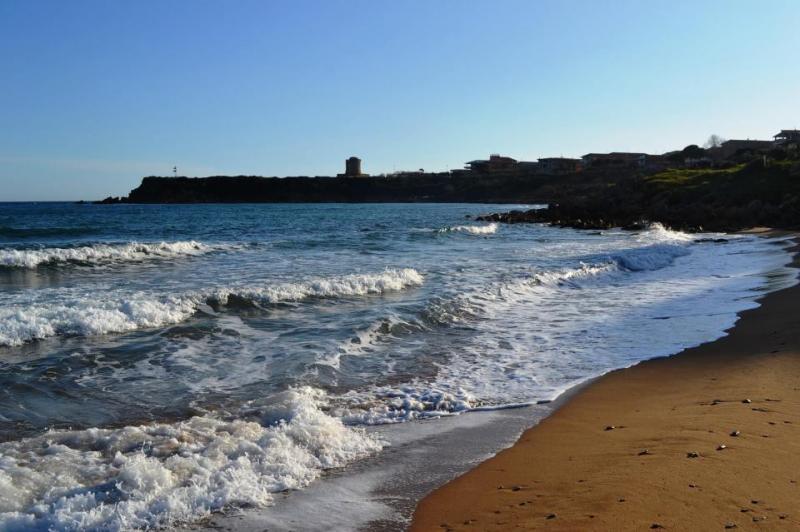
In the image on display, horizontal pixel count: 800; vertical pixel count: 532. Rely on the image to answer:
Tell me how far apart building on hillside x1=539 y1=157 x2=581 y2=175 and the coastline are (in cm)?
12653

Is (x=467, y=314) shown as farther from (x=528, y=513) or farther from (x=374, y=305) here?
(x=528, y=513)

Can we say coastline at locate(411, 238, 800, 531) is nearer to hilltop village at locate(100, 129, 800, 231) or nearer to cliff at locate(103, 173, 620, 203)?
hilltop village at locate(100, 129, 800, 231)

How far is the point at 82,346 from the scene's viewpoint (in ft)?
31.7

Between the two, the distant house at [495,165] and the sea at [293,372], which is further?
the distant house at [495,165]

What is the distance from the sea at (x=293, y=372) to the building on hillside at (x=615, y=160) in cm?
10864

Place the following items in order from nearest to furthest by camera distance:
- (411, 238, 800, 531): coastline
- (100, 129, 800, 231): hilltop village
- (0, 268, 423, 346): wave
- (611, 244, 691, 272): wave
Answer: (411, 238, 800, 531): coastline, (0, 268, 423, 346): wave, (611, 244, 691, 272): wave, (100, 129, 800, 231): hilltop village

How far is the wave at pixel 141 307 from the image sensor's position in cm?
1041

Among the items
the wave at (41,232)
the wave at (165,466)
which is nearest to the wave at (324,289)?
the wave at (165,466)

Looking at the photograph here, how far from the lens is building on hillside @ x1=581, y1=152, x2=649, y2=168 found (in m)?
122

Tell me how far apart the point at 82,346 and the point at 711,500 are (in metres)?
8.72

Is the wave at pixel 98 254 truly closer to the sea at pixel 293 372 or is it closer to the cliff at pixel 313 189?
the sea at pixel 293 372

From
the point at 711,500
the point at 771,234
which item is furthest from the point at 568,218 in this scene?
the point at 711,500

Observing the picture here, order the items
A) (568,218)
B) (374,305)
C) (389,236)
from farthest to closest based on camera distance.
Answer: (568,218) < (389,236) < (374,305)

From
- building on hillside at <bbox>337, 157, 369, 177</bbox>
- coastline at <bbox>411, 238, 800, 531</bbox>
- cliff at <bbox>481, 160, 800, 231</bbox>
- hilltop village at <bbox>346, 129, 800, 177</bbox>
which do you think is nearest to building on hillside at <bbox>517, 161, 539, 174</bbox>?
hilltop village at <bbox>346, 129, 800, 177</bbox>
